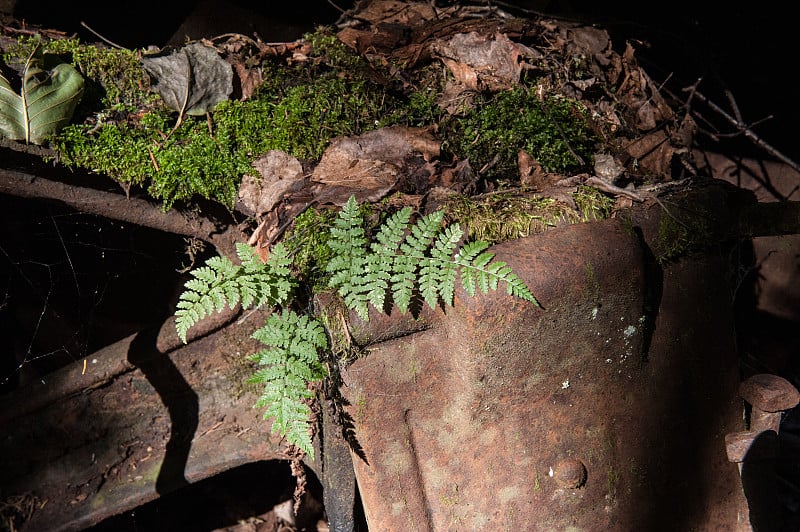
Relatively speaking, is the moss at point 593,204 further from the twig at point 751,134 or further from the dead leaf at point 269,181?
the twig at point 751,134

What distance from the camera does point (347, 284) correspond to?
1.93 metres

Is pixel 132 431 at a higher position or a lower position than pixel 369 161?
lower

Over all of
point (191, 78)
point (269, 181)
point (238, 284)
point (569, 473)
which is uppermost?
point (191, 78)

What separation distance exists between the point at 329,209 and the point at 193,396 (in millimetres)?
1441

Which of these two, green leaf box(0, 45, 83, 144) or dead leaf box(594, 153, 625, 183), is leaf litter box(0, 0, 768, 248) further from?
green leaf box(0, 45, 83, 144)

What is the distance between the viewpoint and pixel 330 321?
1.99m

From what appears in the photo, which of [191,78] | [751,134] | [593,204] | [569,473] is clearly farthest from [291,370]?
[751,134]

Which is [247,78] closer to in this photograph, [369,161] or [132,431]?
[369,161]

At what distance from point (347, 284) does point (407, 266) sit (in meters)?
0.22

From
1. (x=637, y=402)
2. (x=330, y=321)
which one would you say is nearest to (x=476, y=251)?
(x=330, y=321)

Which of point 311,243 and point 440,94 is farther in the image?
point 440,94

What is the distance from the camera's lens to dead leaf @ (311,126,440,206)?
89.4 inches

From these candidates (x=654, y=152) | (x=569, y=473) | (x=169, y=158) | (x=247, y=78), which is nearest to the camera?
(x=569, y=473)

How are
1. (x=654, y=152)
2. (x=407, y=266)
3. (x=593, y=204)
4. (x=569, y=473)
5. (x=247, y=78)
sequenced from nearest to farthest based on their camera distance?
1. (x=407, y=266)
2. (x=569, y=473)
3. (x=593, y=204)
4. (x=247, y=78)
5. (x=654, y=152)
